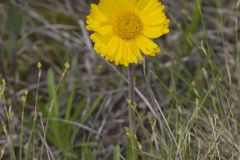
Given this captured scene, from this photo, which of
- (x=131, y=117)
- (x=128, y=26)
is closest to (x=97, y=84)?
(x=131, y=117)

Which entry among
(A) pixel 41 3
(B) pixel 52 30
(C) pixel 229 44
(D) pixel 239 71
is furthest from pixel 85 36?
(D) pixel 239 71

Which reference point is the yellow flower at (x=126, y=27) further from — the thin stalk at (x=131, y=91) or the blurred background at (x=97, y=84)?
the blurred background at (x=97, y=84)

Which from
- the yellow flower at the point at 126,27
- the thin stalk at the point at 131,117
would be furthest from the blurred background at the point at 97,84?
the yellow flower at the point at 126,27

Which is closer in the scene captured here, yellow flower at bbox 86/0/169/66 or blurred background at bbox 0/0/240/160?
yellow flower at bbox 86/0/169/66

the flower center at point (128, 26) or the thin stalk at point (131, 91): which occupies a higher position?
the flower center at point (128, 26)

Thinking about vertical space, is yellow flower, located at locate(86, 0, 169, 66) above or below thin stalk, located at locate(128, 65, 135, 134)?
above

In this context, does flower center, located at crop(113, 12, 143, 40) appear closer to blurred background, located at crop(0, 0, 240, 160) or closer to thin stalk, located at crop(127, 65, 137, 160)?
thin stalk, located at crop(127, 65, 137, 160)

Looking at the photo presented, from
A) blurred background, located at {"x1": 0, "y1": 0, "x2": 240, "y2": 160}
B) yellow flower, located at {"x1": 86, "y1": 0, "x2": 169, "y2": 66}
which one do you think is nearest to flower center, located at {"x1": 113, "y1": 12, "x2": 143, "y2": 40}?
yellow flower, located at {"x1": 86, "y1": 0, "x2": 169, "y2": 66}

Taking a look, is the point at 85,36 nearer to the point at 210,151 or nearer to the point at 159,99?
the point at 159,99
